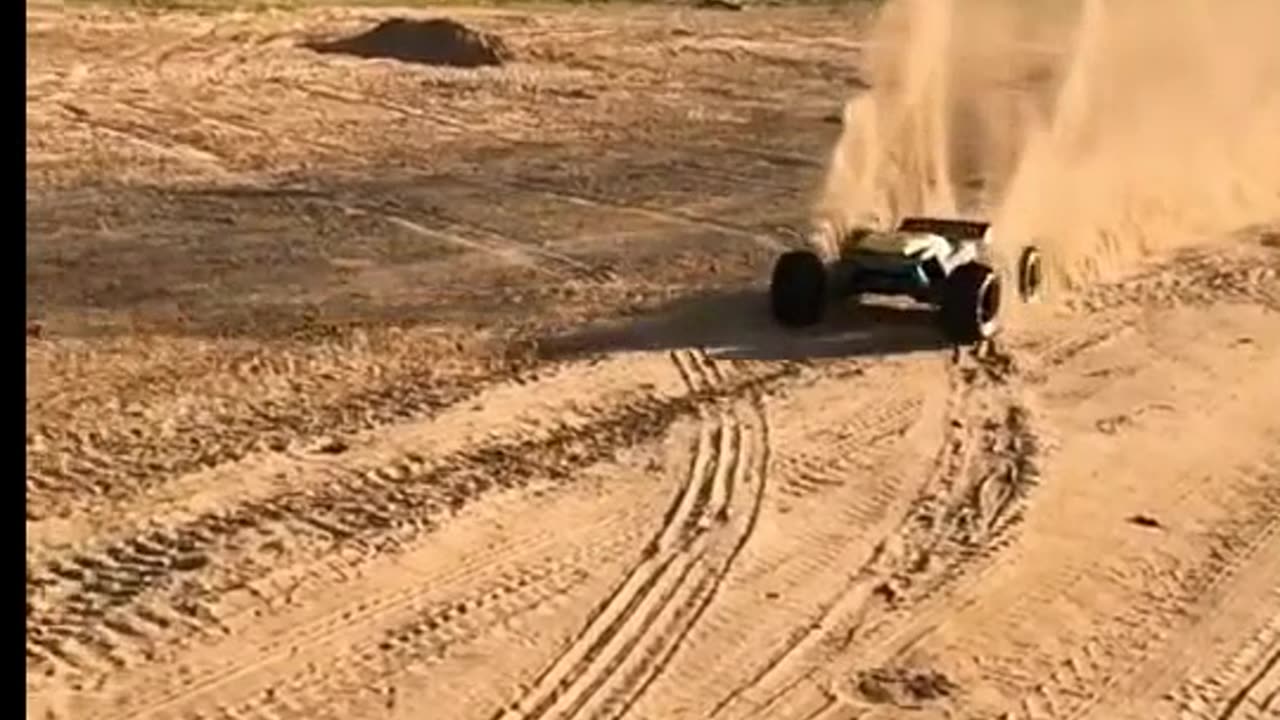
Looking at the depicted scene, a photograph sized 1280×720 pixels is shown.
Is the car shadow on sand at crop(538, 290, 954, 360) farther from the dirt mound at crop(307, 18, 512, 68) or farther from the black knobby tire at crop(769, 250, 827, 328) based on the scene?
the dirt mound at crop(307, 18, 512, 68)

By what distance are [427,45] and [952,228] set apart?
1348cm

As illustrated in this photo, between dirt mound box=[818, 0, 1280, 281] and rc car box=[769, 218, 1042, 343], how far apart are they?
7.03 feet

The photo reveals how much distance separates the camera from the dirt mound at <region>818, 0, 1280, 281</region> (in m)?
18.2

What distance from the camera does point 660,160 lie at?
21.9 metres

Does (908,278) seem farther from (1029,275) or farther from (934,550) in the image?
(934,550)

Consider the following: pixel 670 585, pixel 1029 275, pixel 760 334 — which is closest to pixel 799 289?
pixel 760 334

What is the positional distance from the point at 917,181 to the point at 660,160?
3951 mm

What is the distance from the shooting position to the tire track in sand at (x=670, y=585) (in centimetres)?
905

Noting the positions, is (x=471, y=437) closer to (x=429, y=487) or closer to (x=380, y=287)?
(x=429, y=487)

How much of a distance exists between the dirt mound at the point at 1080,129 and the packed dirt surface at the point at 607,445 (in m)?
0.10

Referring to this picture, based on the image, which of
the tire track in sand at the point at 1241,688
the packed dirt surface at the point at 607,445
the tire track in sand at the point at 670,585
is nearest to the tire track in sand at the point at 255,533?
the packed dirt surface at the point at 607,445

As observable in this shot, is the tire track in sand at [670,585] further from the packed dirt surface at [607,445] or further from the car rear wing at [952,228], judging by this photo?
the car rear wing at [952,228]

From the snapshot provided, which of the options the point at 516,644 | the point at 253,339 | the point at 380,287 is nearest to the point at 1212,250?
the point at 380,287

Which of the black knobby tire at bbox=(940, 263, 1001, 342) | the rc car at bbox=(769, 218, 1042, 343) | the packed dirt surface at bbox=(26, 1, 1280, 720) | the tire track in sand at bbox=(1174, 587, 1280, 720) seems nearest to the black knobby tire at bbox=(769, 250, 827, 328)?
the rc car at bbox=(769, 218, 1042, 343)
